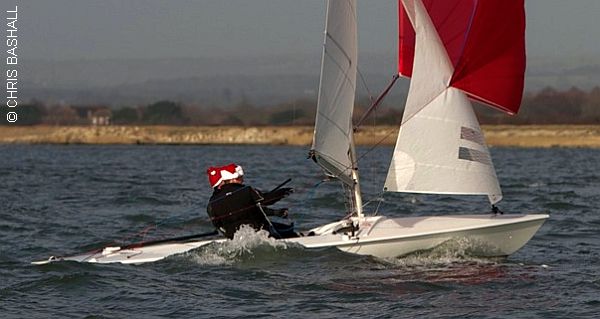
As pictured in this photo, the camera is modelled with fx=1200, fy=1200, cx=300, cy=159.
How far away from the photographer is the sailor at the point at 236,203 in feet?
52.2

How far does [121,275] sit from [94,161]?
42972 mm

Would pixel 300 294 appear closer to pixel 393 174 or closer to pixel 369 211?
pixel 393 174

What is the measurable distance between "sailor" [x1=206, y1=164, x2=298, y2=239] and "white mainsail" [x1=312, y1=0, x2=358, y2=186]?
30.5 inches

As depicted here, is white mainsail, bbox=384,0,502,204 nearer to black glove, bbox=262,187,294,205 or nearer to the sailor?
black glove, bbox=262,187,294,205

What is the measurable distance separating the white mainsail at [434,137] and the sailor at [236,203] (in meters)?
1.61

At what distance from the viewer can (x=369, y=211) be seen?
25672mm

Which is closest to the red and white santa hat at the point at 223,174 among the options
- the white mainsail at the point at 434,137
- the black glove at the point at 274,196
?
the black glove at the point at 274,196

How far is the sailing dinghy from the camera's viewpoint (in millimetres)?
15906

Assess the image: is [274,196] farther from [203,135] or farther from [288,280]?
[203,135]

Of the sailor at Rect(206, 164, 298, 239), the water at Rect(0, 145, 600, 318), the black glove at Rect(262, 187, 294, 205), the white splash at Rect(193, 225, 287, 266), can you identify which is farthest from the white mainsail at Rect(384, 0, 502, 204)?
the white splash at Rect(193, 225, 287, 266)

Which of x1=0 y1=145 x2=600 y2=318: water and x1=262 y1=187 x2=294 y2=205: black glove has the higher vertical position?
x1=262 y1=187 x2=294 y2=205: black glove

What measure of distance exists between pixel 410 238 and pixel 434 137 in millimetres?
1399

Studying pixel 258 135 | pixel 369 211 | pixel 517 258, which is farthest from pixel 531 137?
pixel 517 258

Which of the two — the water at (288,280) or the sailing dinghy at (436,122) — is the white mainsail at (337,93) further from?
the water at (288,280)
